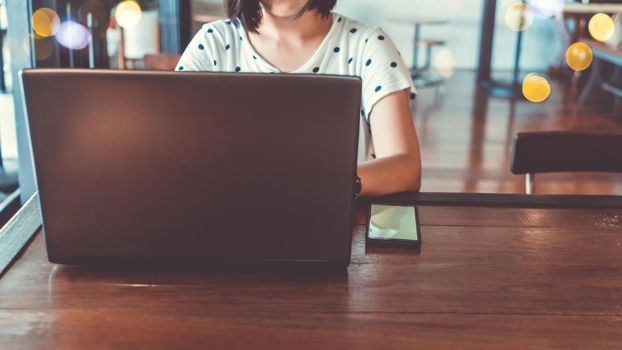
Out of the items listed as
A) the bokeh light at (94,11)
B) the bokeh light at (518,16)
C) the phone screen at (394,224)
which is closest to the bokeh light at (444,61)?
the bokeh light at (518,16)

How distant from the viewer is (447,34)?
6.63m

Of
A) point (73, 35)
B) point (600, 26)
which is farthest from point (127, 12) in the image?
point (600, 26)

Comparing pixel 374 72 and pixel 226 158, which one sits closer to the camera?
pixel 226 158

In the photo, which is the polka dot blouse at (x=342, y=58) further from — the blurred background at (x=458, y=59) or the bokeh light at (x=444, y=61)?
the bokeh light at (x=444, y=61)

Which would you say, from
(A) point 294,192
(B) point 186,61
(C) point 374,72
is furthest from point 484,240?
(B) point 186,61

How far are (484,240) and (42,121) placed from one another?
23.5 inches

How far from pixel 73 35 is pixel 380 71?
49.3 inches

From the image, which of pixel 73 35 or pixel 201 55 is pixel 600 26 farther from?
pixel 201 55

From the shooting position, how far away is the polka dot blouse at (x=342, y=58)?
4.78 ft

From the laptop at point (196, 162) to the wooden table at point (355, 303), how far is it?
0.04m

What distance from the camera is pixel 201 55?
1582 millimetres

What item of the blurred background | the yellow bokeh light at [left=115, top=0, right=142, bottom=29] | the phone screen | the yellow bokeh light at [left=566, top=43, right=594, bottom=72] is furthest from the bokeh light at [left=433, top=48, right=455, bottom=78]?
the phone screen

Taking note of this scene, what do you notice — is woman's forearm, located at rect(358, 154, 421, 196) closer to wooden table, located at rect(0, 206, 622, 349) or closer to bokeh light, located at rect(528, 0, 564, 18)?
wooden table, located at rect(0, 206, 622, 349)

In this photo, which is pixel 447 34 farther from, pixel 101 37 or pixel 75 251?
pixel 75 251
